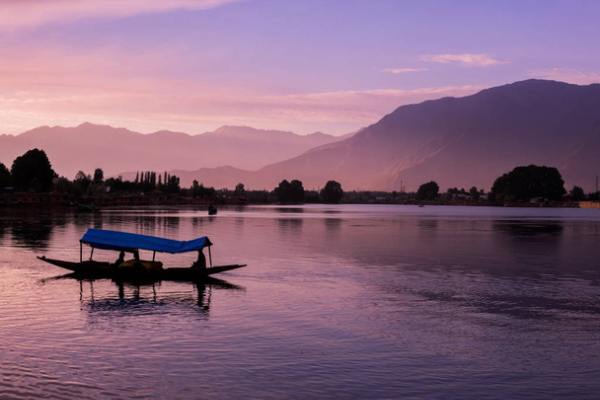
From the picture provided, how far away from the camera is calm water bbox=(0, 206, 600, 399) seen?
24.7 metres

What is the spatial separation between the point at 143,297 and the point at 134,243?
361 inches

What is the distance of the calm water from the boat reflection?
14 cm

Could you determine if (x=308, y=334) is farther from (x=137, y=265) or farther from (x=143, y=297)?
(x=137, y=265)

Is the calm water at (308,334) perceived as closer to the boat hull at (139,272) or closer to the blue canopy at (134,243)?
the boat hull at (139,272)

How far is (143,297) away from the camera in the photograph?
43.4 m

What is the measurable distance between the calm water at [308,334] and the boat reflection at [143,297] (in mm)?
136

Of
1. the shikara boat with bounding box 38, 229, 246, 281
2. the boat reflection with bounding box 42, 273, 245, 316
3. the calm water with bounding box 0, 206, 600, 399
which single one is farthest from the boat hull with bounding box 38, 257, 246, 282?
the calm water with bounding box 0, 206, 600, 399

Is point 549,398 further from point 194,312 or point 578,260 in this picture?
point 578,260

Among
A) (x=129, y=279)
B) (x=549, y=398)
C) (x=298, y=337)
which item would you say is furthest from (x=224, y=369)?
(x=129, y=279)

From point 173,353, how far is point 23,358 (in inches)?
233

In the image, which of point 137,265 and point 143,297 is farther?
point 137,265

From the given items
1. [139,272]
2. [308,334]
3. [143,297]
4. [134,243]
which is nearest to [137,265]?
[139,272]

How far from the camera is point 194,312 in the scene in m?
38.1

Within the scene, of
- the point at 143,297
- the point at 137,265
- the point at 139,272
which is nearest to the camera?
the point at 143,297
